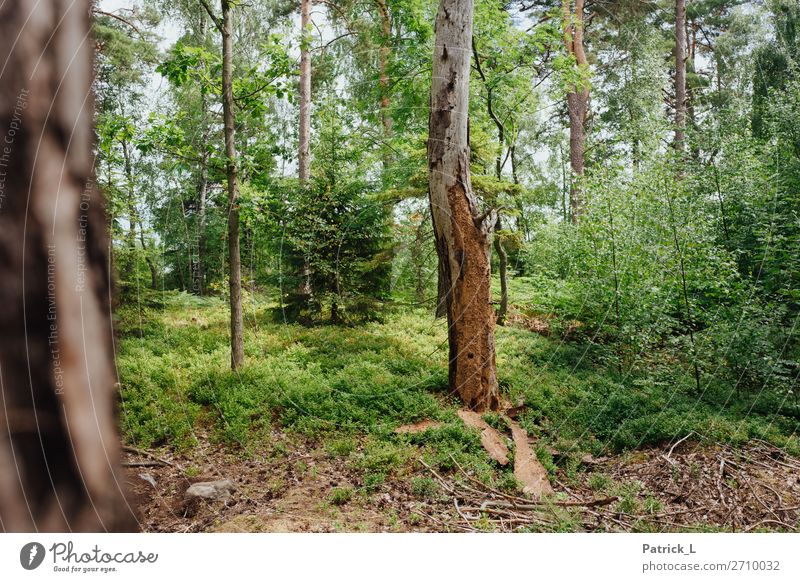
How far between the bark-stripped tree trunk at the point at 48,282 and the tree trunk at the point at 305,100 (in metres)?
1.90

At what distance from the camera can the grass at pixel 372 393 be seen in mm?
2514

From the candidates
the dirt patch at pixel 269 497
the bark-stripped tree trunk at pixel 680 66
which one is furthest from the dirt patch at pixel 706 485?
the bark-stripped tree trunk at pixel 680 66

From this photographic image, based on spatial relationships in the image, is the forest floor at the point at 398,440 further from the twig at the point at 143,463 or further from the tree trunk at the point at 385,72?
the tree trunk at the point at 385,72

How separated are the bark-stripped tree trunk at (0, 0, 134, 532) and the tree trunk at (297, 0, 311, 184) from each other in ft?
6.23

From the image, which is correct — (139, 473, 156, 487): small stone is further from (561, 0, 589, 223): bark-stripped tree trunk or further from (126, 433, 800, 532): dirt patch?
(561, 0, 589, 223): bark-stripped tree trunk

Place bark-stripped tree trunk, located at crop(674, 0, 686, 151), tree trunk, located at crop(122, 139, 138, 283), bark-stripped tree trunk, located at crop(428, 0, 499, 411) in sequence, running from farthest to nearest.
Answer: bark-stripped tree trunk, located at crop(428, 0, 499, 411) < bark-stripped tree trunk, located at crop(674, 0, 686, 151) < tree trunk, located at crop(122, 139, 138, 283)

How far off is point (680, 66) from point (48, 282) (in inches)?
140

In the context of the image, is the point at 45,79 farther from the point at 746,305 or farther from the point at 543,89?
the point at 746,305

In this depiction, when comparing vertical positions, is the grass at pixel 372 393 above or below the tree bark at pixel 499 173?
below

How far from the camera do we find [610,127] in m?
3.77

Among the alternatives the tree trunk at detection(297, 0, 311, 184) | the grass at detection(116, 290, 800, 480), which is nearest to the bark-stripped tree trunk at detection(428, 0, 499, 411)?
the grass at detection(116, 290, 800, 480)

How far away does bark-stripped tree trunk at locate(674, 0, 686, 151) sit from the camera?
2.86 meters

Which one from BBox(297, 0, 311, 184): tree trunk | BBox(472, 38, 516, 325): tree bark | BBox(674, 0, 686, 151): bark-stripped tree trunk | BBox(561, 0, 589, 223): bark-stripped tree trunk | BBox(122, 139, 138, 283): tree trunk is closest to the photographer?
BBox(122, 139, 138, 283): tree trunk

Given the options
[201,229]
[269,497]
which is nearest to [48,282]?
[269,497]
